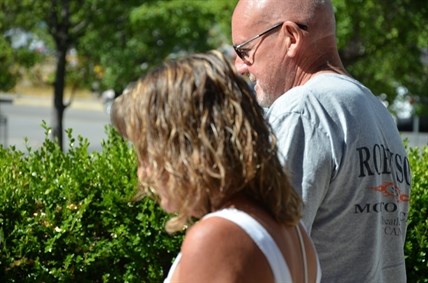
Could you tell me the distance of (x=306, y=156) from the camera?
92.0 inches

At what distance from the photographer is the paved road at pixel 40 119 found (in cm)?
2091

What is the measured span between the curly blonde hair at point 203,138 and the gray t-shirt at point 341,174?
51 cm

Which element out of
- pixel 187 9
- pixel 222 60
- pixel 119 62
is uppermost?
pixel 222 60

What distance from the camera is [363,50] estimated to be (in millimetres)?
10789

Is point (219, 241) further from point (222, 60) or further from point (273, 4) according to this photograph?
point (273, 4)

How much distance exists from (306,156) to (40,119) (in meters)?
24.6

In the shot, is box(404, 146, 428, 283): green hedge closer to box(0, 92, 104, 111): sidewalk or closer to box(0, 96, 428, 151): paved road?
box(0, 96, 428, 151): paved road

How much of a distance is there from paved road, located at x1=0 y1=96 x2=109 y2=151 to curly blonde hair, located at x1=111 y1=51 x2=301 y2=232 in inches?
670

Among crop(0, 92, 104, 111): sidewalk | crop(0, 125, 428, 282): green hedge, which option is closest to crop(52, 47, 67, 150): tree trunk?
crop(0, 125, 428, 282): green hedge

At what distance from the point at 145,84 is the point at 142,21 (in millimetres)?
9193

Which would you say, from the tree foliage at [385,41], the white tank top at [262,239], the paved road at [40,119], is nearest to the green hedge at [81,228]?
the white tank top at [262,239]

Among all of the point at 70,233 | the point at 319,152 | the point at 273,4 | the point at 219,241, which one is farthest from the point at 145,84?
the point at 70,233

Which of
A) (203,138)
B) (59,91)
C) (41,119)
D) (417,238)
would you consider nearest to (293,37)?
(203,138)

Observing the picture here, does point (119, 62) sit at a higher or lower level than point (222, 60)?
lower
